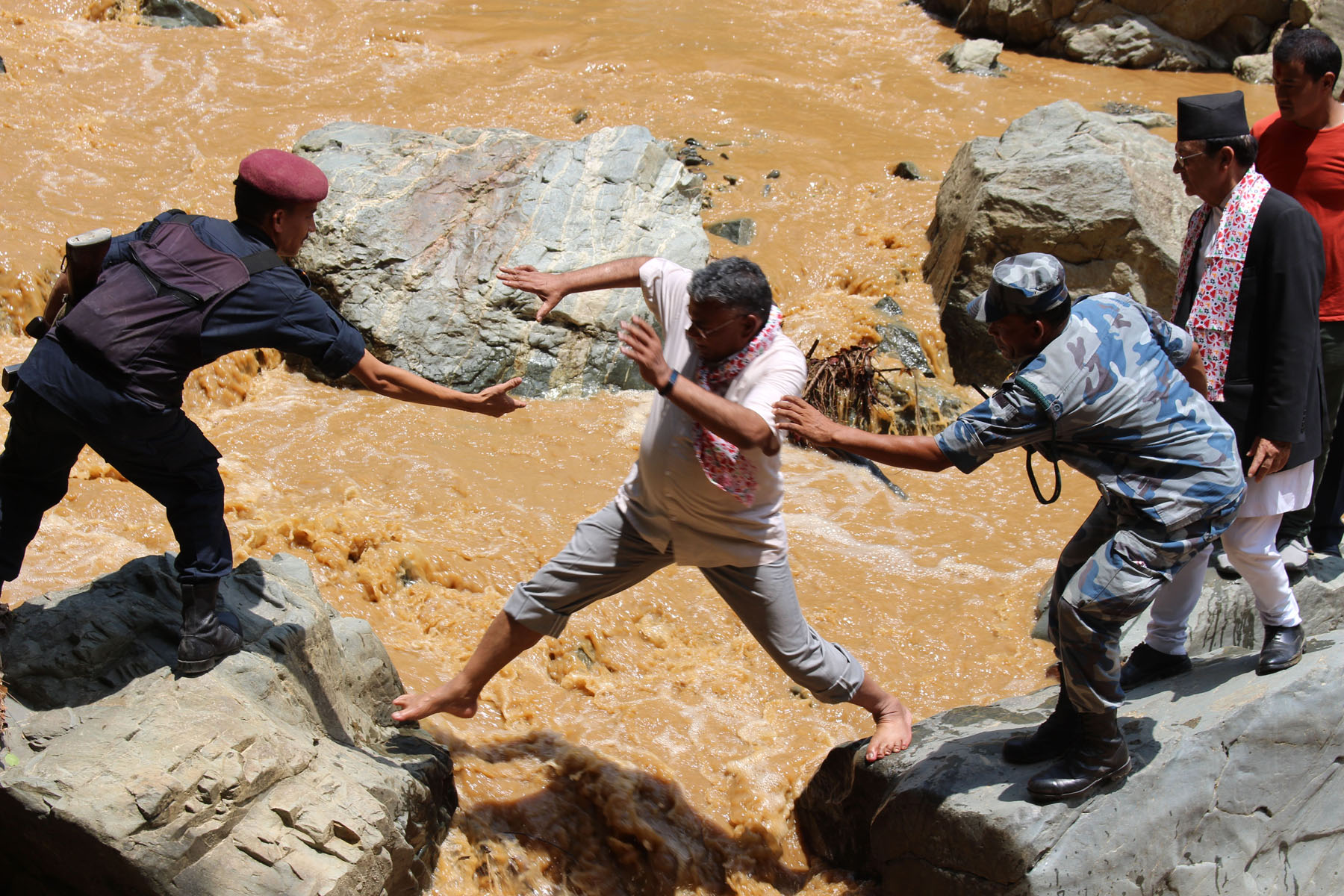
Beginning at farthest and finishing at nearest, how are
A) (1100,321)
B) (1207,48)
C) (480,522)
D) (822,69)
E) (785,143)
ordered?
(1207,48) → (822,69) → (785,143) → (480,522) → (1100,321)

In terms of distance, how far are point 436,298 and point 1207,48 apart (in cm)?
1194

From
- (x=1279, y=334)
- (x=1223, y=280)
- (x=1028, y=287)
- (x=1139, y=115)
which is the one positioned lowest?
(x=1139, y=115)

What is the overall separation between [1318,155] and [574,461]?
13.5 ft

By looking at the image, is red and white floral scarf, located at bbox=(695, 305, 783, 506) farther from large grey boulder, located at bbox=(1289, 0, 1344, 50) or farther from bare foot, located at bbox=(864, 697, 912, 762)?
large grey boulder, located at bbox=(1289, 0, 1344, 50)

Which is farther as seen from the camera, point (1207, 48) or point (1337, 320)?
point (1207, 48)

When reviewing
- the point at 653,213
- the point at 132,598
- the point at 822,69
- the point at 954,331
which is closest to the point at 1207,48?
the point at 822,69

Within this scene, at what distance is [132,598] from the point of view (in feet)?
11.0

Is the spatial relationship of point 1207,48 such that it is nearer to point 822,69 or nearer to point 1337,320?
point 822,69

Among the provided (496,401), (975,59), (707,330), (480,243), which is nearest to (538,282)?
(496,401)

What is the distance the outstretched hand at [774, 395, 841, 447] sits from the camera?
111 inches

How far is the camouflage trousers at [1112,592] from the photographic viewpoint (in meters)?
2.86

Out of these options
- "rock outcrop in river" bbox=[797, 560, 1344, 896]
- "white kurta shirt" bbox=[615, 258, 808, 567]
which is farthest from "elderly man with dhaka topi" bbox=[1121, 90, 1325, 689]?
"white kurta shirt" bbox=[615, 258, 808, 567]

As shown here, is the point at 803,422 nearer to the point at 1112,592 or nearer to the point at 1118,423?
the point at 1118,423

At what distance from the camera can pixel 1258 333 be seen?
3379 millimetres
